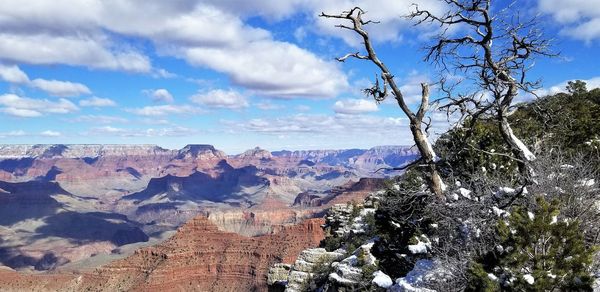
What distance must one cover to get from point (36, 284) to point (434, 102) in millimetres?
103688

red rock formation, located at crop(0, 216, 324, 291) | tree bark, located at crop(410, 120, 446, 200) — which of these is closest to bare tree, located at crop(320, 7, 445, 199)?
tree bark, located at crop(410, 120, 446, 200)

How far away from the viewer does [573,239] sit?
8.28 m

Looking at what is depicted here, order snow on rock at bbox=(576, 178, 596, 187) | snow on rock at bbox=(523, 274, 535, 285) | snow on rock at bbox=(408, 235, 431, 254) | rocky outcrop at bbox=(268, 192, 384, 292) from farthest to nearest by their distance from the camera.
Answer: rocky outcrop at bbox=(268, 192, 384, 292), snow on rock at bbox=(408, 235, 431, 254), snow on rock at bbox=(576, 178, 596, 187), snow on rock at bbox=(523, 274, 535, 285)

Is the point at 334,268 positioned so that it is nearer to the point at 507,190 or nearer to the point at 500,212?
the point at 507,190

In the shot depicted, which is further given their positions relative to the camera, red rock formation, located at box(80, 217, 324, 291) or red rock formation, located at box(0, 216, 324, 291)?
red rock formation, located at box(80, 217, 324, 291)

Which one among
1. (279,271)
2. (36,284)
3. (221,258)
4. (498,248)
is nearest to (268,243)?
(221,258)

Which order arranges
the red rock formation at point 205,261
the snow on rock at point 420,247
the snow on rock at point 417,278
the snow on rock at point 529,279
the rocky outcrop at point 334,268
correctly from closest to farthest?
the snow on rock at point 529,279 < the snow on rock at point 417,278 < the snow on rock at point 420,247 < the rocky outcrop at point 334,268 < the red rock formation at point 205,261

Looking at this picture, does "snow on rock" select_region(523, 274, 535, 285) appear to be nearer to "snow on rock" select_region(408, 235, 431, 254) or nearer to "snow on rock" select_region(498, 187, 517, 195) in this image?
"snow on rock" select_region(498, 187, 517, 195)

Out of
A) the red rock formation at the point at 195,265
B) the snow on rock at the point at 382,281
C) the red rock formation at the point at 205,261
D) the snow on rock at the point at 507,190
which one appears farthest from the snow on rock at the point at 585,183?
the red rock formation at the point at 205,261

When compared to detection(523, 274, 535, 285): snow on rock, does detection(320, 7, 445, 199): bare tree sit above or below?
above

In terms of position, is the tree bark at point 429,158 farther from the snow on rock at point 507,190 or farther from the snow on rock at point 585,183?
the snow on rock at point 585,183

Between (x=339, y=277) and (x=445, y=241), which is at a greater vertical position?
(x=445, y=241)

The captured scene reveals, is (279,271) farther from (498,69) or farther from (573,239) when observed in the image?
(573,239)

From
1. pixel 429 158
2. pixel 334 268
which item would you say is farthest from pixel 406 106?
pixel 334 268
